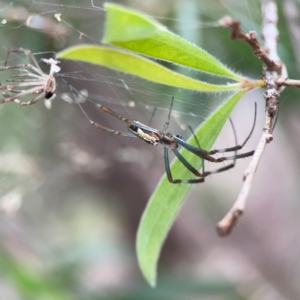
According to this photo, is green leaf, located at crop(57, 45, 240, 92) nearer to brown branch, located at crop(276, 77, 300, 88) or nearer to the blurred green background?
brown branch, located at crop(276, 77, 300, 88)

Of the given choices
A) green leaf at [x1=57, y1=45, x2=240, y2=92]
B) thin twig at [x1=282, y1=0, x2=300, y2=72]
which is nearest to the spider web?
thin twig at [x1=282, y1=0, x2=300, y2=72]

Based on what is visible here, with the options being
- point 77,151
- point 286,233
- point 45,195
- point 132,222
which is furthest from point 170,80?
point 286,233

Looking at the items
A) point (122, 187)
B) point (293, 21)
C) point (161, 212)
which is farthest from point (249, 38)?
point (122, 187)

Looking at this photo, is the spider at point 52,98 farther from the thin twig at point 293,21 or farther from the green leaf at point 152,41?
the thin twig at point 293,21

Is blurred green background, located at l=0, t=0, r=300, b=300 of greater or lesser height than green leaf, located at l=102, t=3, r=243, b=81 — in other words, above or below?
above

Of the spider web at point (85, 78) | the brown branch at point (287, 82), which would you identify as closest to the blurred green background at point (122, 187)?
the spider web at point (85, 78)

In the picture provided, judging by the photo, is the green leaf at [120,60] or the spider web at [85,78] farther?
the spider web at [85,78]

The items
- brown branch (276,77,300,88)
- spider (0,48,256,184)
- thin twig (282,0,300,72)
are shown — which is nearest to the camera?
brown branch (276,77,300,88)
